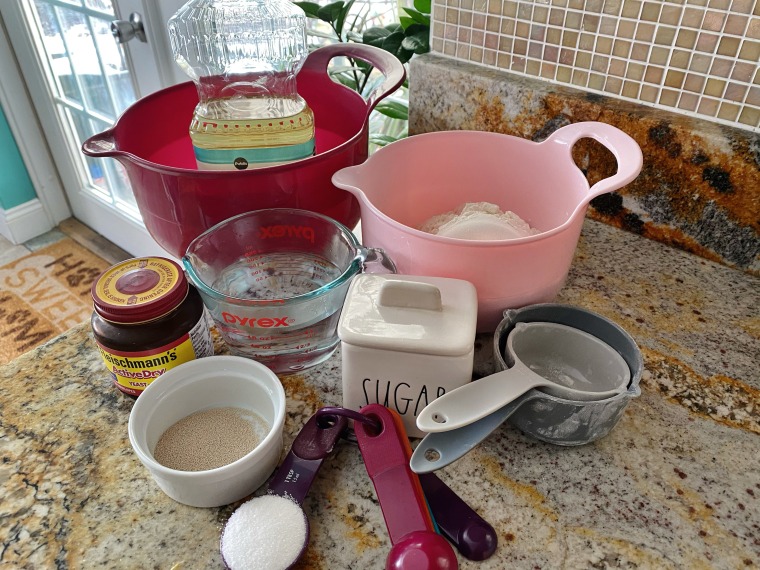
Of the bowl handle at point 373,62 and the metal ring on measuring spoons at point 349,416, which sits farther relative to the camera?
the bowl handle at point 373,62

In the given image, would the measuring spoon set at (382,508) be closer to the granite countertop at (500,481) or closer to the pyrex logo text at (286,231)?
the granite countertop at (500,481)

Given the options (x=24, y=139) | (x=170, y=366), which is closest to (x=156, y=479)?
(x=170, y=366)

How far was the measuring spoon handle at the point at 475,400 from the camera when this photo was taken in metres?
0.38

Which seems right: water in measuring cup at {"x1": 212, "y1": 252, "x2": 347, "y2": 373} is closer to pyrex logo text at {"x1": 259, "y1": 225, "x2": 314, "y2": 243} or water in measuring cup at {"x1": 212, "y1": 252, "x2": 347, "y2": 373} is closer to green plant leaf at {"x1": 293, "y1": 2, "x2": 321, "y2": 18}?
pyrex logo text at {"x1": 259, "y1": 225, "x2": 314, "y2": 243}

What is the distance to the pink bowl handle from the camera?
47 centimetres

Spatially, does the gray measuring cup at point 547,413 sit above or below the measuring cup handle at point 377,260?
below

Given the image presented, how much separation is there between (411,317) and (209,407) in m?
0.18

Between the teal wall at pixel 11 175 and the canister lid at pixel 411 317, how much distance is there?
5.67 ft

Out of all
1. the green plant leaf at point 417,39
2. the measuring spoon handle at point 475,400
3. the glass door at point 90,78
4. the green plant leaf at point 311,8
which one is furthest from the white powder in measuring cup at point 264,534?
the glass door at point 90,78

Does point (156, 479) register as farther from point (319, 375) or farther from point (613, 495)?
point (613, 495)

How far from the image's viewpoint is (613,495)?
0.41m

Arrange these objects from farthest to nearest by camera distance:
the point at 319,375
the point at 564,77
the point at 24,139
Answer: the point at 24,139 < the point at 564,77 < the point at 319,375

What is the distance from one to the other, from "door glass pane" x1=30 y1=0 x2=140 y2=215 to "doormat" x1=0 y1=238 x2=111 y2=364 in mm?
237

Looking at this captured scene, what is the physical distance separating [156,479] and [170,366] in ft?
0.31
